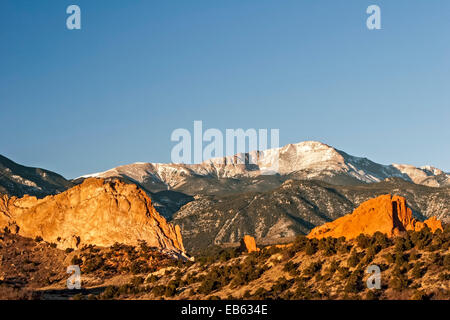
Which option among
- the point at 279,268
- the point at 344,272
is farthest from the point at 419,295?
the point at 279,268

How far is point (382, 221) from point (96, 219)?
4063 centimetres

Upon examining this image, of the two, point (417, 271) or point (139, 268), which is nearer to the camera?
point (417, 271)

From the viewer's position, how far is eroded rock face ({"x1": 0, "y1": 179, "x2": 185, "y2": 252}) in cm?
9294

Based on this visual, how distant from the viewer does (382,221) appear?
69.5m

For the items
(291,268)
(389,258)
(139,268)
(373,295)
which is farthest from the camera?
(139,268)

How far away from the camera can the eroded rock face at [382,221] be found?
69.4m

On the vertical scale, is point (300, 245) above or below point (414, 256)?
below

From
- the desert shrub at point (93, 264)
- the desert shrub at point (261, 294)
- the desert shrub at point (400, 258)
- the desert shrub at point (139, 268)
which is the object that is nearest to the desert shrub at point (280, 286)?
the desert shrub at point (261, 294)

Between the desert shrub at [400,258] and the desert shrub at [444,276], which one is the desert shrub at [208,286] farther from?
the desert shrub at [444,276]

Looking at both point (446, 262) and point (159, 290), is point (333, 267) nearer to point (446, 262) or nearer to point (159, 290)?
point (446, 262)

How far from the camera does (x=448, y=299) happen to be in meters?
51.2
